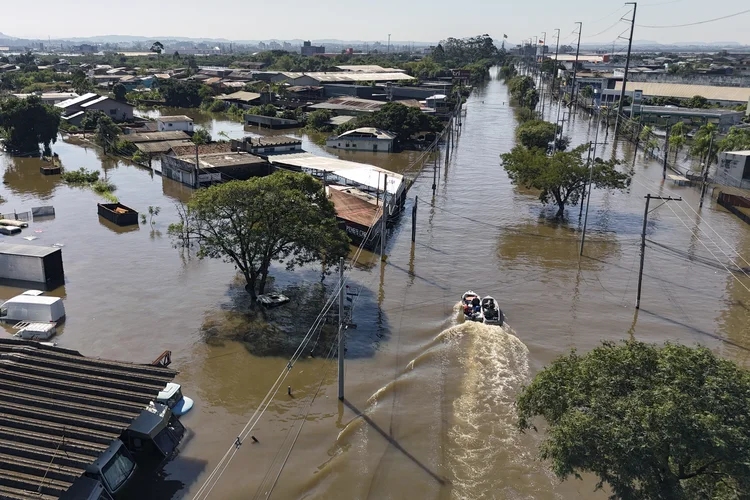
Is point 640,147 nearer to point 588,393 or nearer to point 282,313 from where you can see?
point 282,313

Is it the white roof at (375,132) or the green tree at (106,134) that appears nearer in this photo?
the green tree at (106,134)

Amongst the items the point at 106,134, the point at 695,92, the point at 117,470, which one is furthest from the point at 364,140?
the point at 695,92

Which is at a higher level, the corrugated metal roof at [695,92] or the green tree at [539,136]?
the corrugated metal roof at [695,92]

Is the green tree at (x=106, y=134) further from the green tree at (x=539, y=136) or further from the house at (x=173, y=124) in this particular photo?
the green tree at (x=539, y=136)

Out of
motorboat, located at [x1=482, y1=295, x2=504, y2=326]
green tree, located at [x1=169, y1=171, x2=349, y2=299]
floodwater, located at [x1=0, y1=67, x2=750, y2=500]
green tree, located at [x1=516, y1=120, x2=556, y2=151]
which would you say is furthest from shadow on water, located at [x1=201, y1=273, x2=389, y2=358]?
green tree, located at [x1=516, y1=120, x2=556, y2=151]

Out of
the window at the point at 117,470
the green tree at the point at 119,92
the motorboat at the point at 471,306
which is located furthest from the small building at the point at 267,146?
the green tree at the point at 119,92
